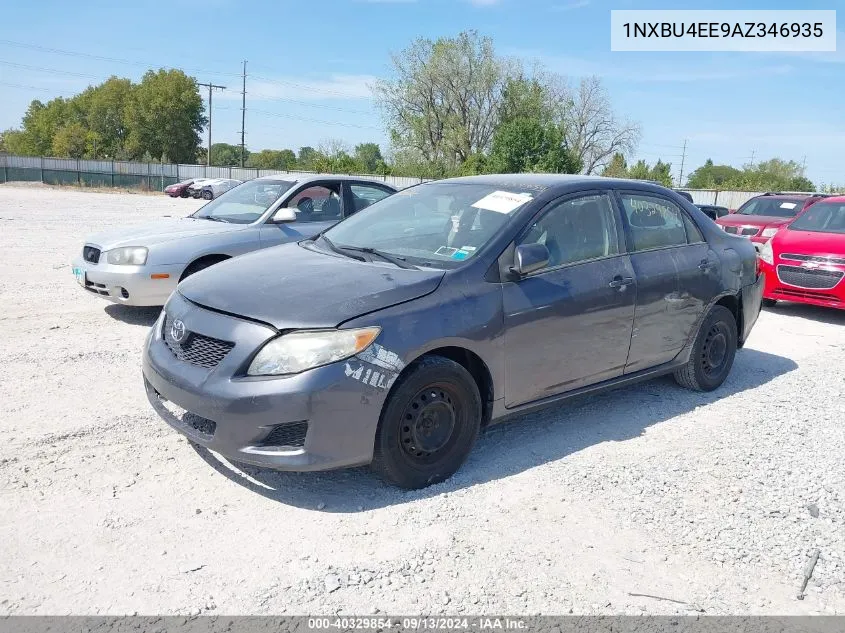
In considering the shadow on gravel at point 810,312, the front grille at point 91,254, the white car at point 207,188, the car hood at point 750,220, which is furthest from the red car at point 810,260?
the white car at point 207,188

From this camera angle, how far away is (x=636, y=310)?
486 cm

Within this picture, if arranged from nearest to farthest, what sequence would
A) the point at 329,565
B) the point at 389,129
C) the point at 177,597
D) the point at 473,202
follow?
the point at 177,597, the point at 329,565, the point at 473,202, the point at 389,129

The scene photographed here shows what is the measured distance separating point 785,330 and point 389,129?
52.7 m

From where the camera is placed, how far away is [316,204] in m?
8.04

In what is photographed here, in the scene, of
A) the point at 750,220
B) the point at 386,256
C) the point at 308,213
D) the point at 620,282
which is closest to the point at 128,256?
the point at 308,213

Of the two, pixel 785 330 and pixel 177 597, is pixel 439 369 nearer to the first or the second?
pixel 177 597

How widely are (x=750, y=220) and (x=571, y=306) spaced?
1060 centimetres

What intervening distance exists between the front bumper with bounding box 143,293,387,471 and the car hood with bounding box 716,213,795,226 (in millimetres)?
11662

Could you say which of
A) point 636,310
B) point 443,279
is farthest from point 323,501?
point 636,310

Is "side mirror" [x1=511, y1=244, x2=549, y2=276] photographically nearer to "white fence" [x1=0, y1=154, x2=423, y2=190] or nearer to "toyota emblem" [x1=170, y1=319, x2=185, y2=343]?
"toyota emblem" [x1=170, y1=319, x2=185, y2=343]

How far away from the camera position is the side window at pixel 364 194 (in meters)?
8.30

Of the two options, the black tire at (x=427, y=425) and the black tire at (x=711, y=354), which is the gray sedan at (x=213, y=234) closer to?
the black tire at (x=427, y=425)

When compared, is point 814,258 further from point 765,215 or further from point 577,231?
point 577,231

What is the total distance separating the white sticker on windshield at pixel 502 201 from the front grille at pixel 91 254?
449cm
